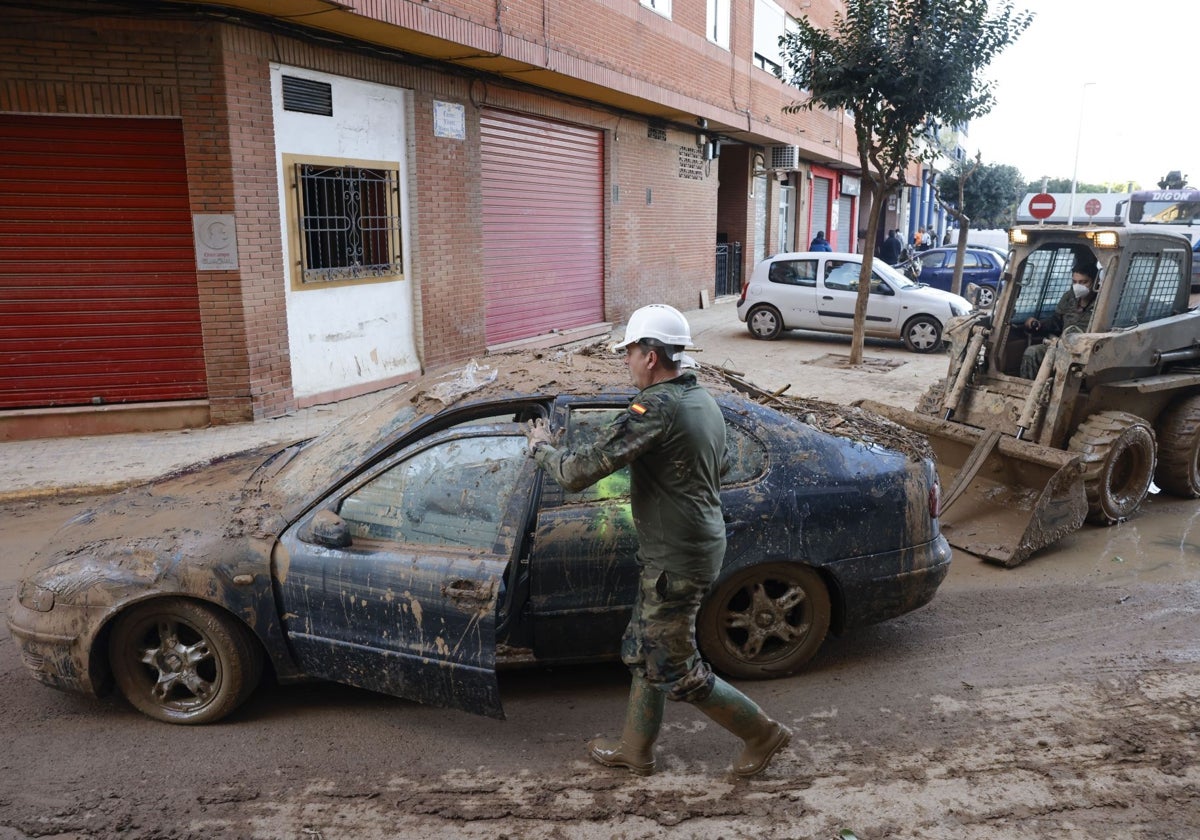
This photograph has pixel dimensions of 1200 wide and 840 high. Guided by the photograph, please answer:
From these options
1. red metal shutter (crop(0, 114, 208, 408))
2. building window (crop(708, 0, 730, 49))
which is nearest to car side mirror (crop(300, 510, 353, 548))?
red metal shutter (crop(0, 114, 208, 408))

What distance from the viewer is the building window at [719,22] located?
1881cm

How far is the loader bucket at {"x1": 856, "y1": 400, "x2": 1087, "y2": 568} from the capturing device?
6.25m

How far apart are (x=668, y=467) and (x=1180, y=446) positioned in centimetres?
612

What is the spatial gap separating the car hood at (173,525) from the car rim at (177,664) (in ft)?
1.06

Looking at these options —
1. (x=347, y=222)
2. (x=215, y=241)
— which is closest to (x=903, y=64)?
(x=347, y=222)

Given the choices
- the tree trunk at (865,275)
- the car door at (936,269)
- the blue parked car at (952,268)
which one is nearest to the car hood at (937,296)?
the tree trunk at (865,275)

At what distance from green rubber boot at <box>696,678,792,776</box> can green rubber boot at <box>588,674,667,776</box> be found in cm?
19

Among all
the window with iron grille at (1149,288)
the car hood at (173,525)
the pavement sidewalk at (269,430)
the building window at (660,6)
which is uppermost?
the building window at (660,6)

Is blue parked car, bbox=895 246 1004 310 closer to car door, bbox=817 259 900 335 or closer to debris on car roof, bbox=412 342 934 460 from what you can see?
car door, bbox=817 259 900 335

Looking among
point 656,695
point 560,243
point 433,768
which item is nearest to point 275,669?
point 433,768

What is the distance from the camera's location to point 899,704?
433 centimetres

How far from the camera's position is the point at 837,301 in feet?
52.6

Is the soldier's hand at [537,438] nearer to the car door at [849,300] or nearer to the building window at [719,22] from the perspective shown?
the car door at [849,300]

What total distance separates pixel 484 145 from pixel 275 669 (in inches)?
418
